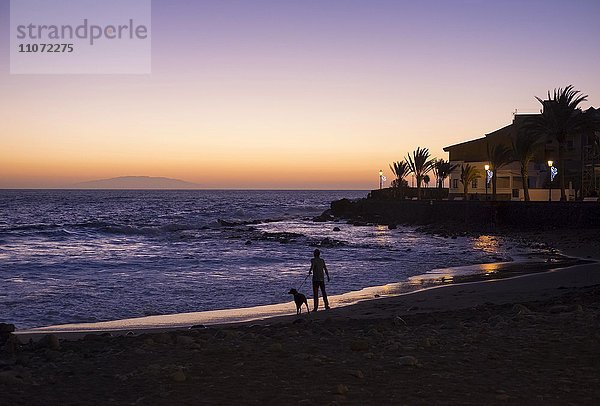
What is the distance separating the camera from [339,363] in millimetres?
8141

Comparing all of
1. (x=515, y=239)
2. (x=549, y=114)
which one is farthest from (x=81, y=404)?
(x=549, y=114)

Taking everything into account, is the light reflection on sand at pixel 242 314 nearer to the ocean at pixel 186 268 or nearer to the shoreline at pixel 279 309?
the shoreline at pixel 279 309

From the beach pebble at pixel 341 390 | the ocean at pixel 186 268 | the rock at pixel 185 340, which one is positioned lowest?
the ocean at pixel 186 268

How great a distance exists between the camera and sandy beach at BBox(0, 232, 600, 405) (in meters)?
6.72

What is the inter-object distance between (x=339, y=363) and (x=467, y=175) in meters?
57.6

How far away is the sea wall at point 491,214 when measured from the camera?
137 feet

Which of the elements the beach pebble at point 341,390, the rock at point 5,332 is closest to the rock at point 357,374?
the beach pebble at point 341,390

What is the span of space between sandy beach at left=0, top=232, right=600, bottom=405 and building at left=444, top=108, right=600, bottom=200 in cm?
4134

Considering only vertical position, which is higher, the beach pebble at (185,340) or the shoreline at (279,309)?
the beach pebble at (185,340)

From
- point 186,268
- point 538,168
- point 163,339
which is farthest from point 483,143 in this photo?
point 163,339

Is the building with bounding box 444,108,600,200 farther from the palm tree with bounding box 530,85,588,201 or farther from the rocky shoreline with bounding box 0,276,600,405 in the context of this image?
the rocky shoreline with bounding box 0,276,600,405

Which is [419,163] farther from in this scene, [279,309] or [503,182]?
[279,309]

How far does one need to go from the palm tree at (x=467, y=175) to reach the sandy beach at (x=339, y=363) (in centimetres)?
5193

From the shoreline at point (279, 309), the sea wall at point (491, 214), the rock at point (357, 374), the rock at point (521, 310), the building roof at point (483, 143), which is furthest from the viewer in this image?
the building roof at point (483, 143)
